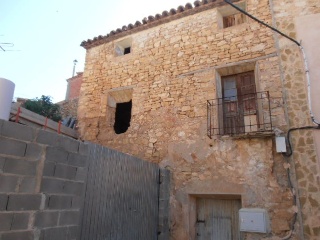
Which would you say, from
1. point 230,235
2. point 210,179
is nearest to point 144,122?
point 210,179

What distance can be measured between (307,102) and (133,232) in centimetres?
406

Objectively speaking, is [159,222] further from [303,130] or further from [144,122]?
[303,130]

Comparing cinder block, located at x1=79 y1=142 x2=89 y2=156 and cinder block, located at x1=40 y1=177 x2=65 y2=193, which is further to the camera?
cinder block, located at x1=79 y1=142 x2=89 y2=156

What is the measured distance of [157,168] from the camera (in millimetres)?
5551

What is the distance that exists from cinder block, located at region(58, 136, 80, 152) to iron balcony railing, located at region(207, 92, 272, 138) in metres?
3.11

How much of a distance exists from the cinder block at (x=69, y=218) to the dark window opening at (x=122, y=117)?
4.58 m

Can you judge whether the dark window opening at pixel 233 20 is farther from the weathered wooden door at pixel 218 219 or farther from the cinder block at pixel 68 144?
the cinder block at pixel 68 144

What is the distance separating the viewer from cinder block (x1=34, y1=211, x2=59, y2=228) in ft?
8.51

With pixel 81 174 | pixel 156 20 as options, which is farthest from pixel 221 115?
pixel 81 174

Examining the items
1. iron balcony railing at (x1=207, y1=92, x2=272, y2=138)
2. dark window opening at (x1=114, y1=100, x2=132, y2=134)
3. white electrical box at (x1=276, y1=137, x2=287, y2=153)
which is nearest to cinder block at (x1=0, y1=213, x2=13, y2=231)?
iron balcony railing at (x1=207, y1=92, x2=272, y2=138)

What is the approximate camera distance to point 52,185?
2.81m

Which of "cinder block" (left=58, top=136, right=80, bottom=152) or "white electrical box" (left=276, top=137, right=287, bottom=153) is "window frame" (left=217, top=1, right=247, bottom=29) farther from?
"cinder block" (left=58, top=136, right=80, bottom=152)

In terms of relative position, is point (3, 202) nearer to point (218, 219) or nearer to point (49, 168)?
point (49, 168)

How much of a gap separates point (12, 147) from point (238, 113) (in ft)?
15.0
